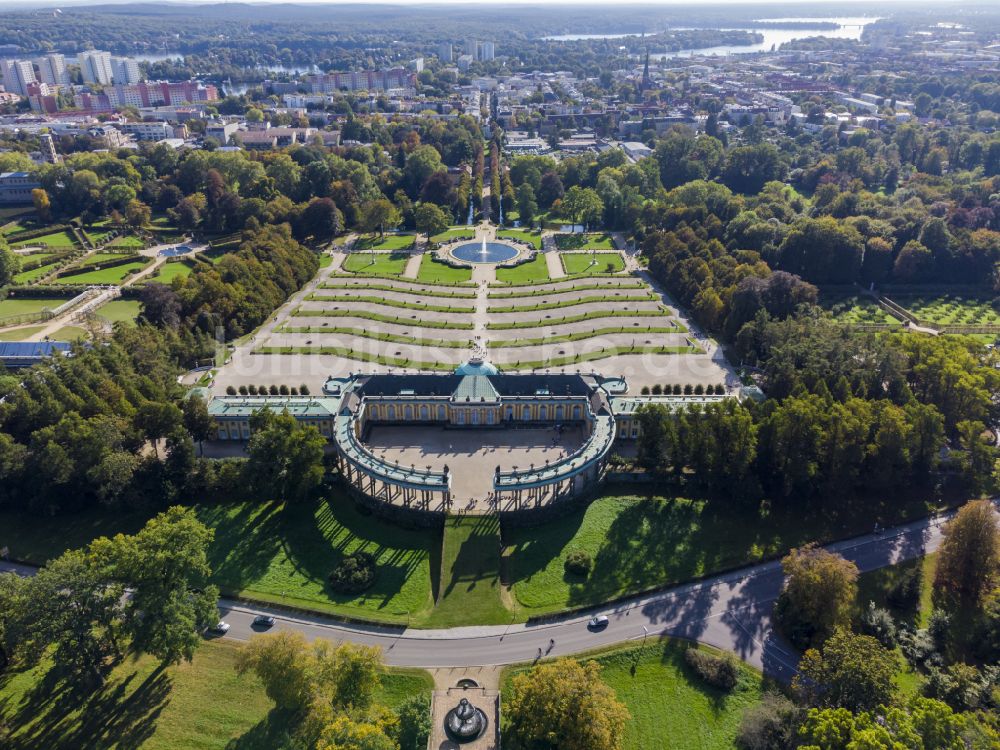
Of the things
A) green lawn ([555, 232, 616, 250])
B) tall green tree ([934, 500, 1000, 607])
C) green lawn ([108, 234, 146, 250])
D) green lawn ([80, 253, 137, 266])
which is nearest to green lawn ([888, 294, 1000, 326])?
green lawn ([555, 232, 616, 250])

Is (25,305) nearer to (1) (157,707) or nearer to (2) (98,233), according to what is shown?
(2) (98,233)

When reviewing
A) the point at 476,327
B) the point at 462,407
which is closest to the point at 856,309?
the point at 476,327

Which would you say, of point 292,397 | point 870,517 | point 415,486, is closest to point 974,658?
point 870,517

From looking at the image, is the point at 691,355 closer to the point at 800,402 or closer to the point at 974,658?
the point at 800,402

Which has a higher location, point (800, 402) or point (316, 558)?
point (800, 402)

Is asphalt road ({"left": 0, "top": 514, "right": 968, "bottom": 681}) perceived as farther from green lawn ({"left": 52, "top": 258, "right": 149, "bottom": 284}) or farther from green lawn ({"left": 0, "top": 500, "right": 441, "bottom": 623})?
green lawn ({"left": 52, "top": 258, "right": 149, "bottom": 284})
